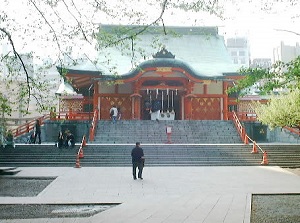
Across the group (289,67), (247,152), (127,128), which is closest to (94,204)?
(289,67)

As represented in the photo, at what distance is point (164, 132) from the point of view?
23750mm

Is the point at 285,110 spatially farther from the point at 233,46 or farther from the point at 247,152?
the point at 233,46

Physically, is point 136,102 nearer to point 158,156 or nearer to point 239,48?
point 158,156

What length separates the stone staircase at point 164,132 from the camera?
22656 mm

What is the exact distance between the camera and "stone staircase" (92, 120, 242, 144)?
22.7 meters

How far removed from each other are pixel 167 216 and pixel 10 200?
15.3 ft

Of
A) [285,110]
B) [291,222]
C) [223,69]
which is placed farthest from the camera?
[223,69]

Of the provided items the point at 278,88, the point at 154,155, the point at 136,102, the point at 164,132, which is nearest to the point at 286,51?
the point at 136,102

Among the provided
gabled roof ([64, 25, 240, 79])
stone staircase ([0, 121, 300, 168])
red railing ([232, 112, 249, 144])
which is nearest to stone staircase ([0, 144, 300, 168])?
stone staircase ([0, 121, 300, 168])

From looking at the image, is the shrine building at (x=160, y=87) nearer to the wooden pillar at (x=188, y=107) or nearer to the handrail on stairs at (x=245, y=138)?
the wooden pillar at (x=188, y=107)

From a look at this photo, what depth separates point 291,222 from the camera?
7.34 meters

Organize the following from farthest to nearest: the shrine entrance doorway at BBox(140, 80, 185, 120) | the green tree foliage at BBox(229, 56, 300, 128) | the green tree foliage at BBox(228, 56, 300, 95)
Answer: the shrine entrance doorway at BBox(140, 80, 185, 120) < the green tree foliage at BBox(229, 56, 300, 128) < the green tree foliage at BBox(228, 56, 300, 95)

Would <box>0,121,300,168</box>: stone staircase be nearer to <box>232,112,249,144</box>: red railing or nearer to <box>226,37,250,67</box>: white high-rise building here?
<box>232,112,249,144</box>: red railing

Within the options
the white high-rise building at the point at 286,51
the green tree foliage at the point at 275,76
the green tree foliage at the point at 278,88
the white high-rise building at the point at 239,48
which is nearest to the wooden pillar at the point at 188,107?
the green tree foliage at the point at 278,88
